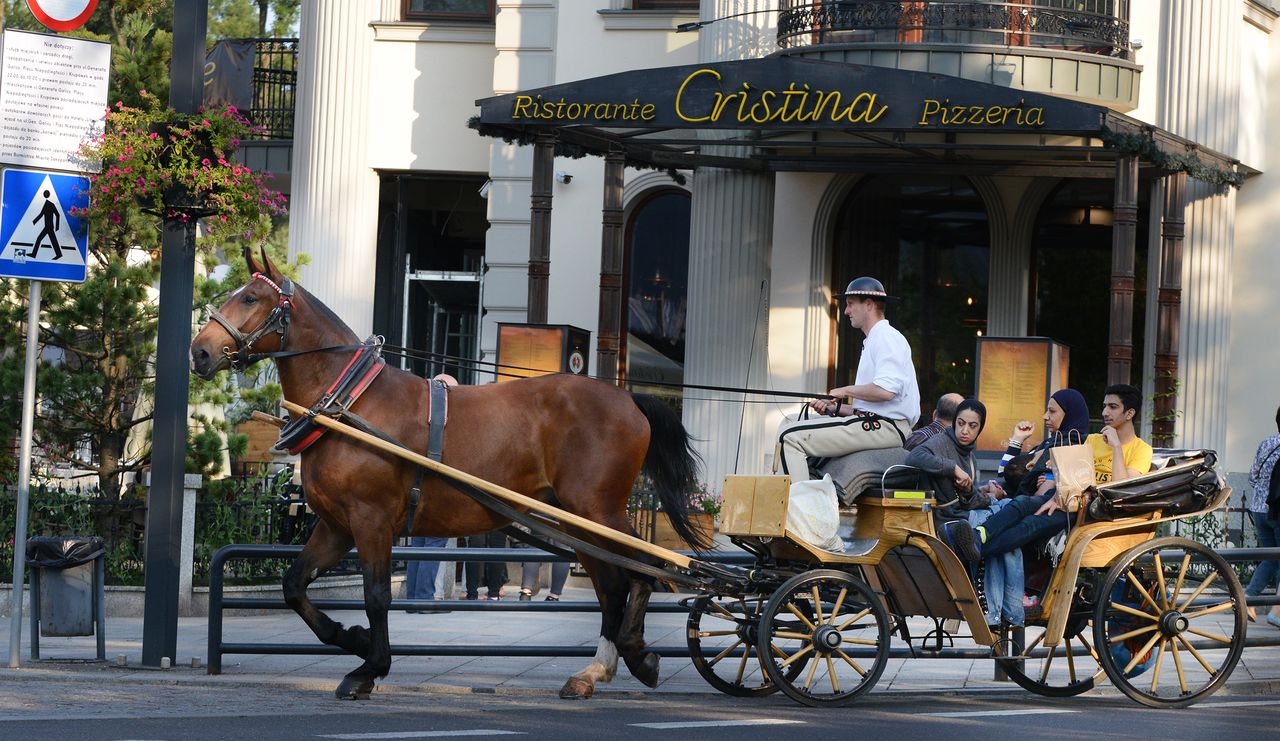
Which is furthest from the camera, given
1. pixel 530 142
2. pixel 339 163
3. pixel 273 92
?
pixel 273 92

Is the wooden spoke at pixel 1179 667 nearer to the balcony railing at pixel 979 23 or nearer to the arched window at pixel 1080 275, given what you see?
the balcony railing at pixel 979 23

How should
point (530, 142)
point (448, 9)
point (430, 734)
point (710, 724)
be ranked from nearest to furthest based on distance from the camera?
point (430, 734) → point (710, 724) → point (530, 142) → point (448, 9)

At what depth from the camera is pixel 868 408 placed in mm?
9469

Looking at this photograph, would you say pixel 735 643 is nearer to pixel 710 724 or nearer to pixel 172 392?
pixel 710 724

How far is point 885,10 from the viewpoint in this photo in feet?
61.5

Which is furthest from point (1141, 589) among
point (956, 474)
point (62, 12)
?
point (62, 12)

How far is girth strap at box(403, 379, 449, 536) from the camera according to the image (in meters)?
9.45

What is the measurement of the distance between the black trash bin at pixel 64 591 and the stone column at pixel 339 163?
11750mm

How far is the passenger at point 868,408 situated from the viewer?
367 inches

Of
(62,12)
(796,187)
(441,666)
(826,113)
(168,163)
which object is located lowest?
(441,666)

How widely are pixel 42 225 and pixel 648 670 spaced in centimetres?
442

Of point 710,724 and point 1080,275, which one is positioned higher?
point 1080,275

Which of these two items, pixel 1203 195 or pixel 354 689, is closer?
pixel 354 689

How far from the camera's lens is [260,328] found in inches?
373
